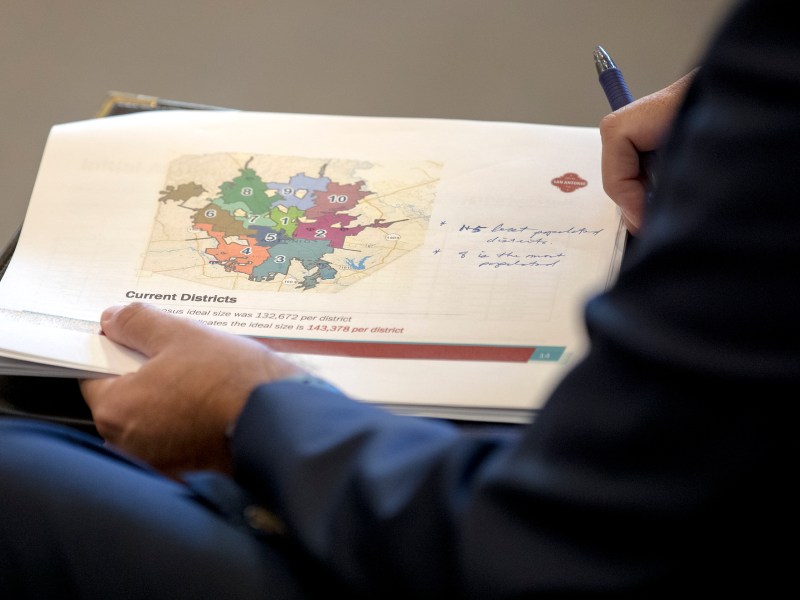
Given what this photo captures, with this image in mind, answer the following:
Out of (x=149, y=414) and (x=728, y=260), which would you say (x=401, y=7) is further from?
(x=728, y=260)

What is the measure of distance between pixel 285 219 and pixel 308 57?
1219 mm

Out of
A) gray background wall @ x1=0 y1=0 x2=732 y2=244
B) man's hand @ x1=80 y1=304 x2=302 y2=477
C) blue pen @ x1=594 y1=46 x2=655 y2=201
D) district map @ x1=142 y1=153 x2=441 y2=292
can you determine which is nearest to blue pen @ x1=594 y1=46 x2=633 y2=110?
blue pen @ x1=594 y1=46 x2=655 y2=201

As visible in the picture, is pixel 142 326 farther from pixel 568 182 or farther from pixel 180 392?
pixel 568 182

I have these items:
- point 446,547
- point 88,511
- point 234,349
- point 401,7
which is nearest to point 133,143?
point 234,349

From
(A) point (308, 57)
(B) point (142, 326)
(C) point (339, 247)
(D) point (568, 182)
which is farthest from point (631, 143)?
(A) point (308, 57)

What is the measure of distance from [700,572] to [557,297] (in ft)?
1.34

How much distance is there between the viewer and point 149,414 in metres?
0.67

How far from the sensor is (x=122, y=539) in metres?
0.52

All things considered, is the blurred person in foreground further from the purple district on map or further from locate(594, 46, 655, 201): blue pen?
locate(594, 46, 655, 201): blue pen

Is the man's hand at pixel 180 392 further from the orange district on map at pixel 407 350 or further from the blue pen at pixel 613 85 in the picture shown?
the blue pen at pixel 613 85

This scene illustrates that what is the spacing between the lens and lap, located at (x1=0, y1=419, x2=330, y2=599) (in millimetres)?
512

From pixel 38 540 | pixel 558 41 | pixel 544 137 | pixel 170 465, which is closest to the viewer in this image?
pixel 38 540

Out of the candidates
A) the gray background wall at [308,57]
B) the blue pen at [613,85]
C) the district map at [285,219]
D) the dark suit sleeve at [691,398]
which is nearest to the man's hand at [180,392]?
the district map at [285,219]

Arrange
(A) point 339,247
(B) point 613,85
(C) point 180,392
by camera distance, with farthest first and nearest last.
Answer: (B) point 613,85 → (A) point 339,247 → (C) point 180,392
